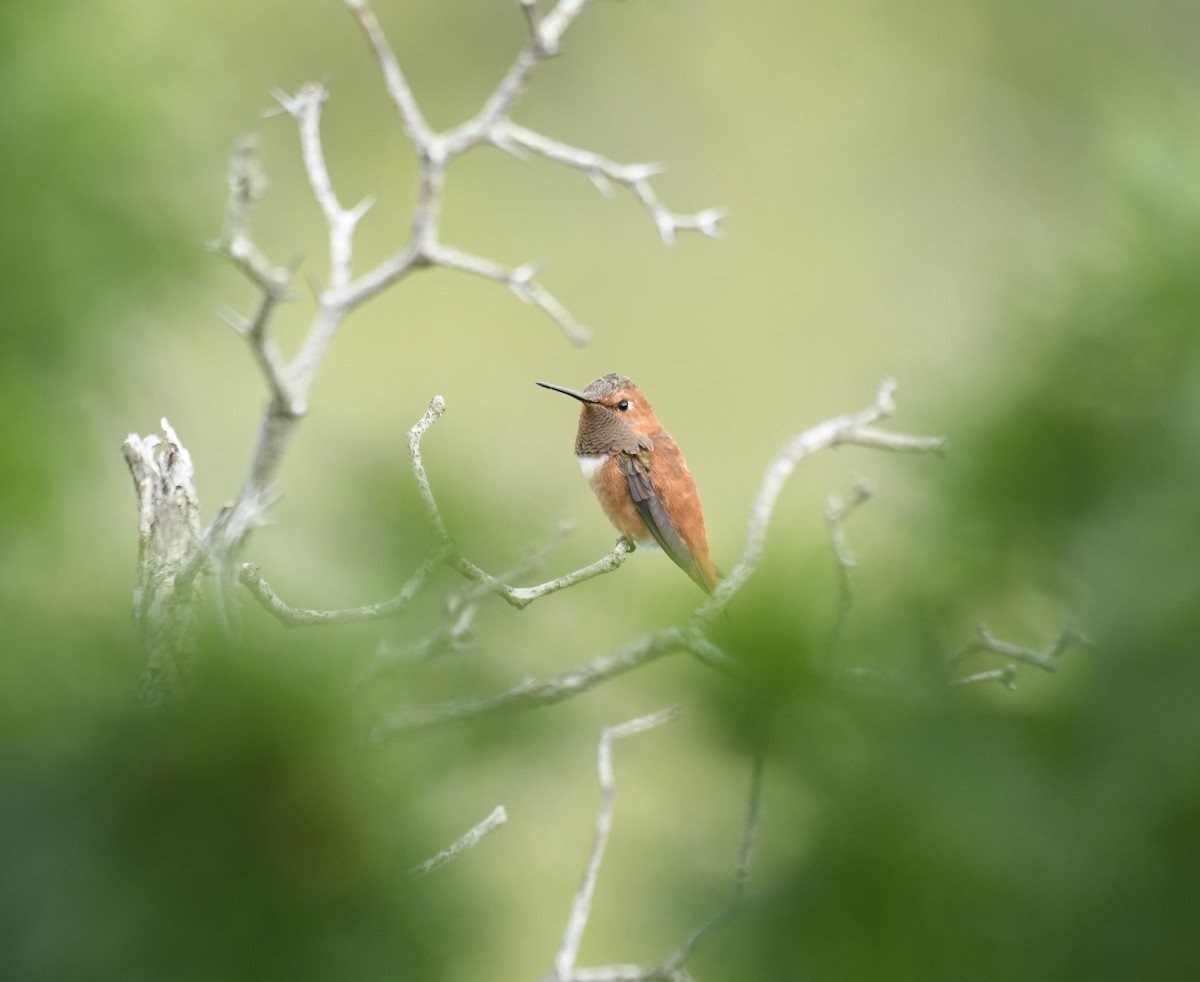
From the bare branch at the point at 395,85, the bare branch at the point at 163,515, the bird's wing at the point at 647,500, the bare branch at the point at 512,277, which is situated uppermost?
the bare branch at the point at 395,85

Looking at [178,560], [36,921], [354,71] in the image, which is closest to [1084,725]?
[36,921]

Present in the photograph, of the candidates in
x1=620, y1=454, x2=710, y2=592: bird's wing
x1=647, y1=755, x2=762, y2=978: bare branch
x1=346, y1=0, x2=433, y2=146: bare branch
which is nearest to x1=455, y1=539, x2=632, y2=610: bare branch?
x1=647, y1=755, x2=762, y2=978: bare branch

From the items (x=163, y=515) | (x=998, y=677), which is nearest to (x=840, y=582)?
(x=998, y=677)

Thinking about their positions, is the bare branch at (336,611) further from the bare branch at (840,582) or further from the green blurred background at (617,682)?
the bare branch at (840,582)

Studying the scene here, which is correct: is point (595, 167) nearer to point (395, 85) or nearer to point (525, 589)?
point (395, 85)

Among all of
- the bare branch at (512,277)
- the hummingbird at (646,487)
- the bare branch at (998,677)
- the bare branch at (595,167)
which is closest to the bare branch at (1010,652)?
the bare branch at (998,677)

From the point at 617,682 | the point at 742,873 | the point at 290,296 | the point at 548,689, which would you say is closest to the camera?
the point at 742,873

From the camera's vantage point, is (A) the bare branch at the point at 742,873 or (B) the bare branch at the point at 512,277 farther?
(B) the bare branch at the point at 512,277

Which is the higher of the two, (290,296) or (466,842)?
(290,296)
